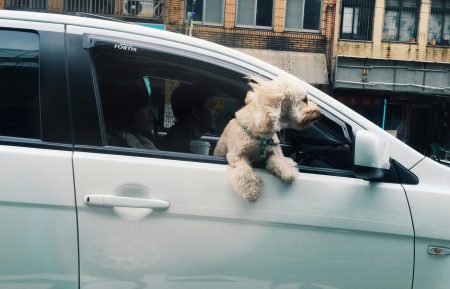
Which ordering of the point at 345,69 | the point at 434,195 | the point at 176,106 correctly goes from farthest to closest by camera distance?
the point at 345,69 → the point at 176,106 → the point at 434,195

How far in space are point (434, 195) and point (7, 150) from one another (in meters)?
1.82

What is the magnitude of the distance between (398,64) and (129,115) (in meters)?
19.3

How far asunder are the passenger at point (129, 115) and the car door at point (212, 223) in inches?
6.6

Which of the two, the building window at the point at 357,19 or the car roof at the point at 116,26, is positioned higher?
the building window at the point at 357,19

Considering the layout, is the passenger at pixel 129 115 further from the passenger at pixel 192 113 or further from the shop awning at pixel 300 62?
the shop awning at pixel 300 62

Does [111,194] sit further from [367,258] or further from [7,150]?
[367,258]

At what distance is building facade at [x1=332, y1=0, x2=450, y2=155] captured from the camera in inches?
792

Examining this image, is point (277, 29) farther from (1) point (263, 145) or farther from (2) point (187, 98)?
(1) point (263, 145)

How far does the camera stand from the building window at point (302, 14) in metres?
20.5

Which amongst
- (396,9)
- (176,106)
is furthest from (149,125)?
(396,9)

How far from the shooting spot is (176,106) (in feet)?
11.2

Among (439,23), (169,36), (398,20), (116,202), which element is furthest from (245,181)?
(439,23)

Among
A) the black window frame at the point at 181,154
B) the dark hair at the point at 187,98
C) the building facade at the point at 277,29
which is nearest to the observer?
the black window frame at the point at 181,154

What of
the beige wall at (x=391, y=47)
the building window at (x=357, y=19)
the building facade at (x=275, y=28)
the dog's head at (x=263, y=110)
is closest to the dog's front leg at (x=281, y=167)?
the dog's head at (x=263, y=110)
